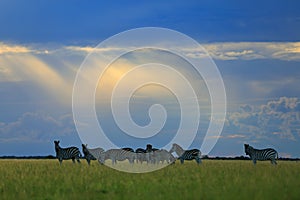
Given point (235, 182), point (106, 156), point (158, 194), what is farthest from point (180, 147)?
point (158, 194)

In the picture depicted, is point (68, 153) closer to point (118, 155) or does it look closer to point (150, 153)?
A: point (118, 155)

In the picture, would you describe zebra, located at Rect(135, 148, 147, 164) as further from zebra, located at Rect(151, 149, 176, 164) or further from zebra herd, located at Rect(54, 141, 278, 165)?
zebra, located at Rect(151, 149, 176, 164)

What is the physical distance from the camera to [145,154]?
35188 mm

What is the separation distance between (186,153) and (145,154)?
2.75 metres

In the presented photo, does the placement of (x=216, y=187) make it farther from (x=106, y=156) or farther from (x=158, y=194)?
(x=106, y=156)

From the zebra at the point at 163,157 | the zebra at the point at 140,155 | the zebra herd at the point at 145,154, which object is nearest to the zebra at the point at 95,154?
the zebra herd at the point at 145,154

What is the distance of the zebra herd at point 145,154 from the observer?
3378 cm

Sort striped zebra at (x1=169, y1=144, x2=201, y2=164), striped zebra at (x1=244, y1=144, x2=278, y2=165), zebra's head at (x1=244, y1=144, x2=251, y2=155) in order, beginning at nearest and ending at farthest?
striped zebra at (x1=244, y1=144, x2=278, y2=165), striped zebra at (x1=169, y1=144, x2=201, y2=164), zebra's head at (x1=244, y1=144, x2=251, y2=155)

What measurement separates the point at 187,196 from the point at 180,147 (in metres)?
23.3

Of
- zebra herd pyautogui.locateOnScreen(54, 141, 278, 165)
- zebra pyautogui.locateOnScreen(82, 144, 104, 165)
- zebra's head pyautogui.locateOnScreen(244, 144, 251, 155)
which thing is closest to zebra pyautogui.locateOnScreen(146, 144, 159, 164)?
zebra herd pyautogui.locateOnScreen(54, 141, 278, 165)

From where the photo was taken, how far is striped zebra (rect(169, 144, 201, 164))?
113 ft

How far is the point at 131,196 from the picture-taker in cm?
1410

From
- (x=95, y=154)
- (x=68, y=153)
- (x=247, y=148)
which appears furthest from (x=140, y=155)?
(x=247, y=148)

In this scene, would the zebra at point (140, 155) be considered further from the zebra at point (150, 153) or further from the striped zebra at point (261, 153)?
the striped zebra at point (261, 153)
